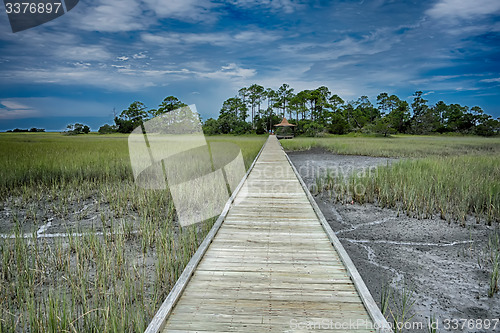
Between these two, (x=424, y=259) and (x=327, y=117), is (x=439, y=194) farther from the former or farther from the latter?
(x=327, y=117)

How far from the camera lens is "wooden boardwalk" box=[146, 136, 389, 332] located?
1.87 m

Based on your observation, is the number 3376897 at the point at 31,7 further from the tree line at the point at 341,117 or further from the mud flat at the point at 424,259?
the tree line at the point at 341,117

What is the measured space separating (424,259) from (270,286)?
2.75m

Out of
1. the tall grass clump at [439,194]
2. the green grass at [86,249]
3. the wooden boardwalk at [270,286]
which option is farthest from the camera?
the tall grass clump at [439,194]

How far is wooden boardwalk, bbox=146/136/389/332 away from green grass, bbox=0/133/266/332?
0.38 meters

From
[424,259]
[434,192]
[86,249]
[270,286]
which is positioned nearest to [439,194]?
[434,192]

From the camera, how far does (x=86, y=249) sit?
11.6 feet

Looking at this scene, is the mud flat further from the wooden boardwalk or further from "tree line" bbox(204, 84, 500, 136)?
"tree line" bbox(204, 84, 500, 136)

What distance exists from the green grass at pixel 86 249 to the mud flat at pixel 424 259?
236 centimetres

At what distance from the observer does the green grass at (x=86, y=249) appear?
2.29 metres

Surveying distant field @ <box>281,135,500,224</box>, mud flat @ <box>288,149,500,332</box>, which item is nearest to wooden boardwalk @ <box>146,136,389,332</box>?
mud flat @ <box>288,149,500,332</box>

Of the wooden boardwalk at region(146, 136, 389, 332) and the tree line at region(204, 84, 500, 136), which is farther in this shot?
the tree line at region(204, 84, 500, 136)

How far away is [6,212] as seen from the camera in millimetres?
5508

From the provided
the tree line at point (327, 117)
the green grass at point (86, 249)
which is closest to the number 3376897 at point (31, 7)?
the green grass at point (86, 249)
